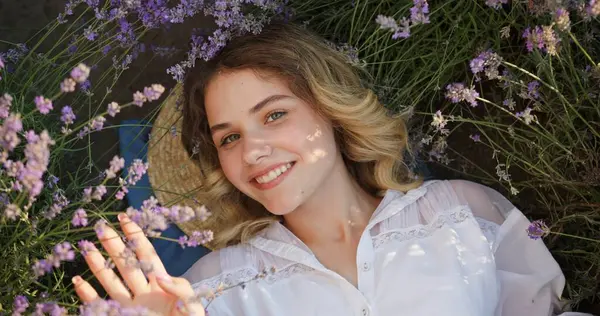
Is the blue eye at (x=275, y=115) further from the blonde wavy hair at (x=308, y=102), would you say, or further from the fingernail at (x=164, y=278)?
the fingernail at (x=164, y=278)

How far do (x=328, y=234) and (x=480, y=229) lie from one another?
17.4 inches

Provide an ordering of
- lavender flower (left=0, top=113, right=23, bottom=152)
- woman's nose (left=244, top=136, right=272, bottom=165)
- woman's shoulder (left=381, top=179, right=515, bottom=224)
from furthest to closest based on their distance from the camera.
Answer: woman's shoulder (left=381, top=179, right=515, bottom=224)
woman's nose (left=244, top=136, right=272, bottom=165)
lavender flower (left=0, top=113, right=23, bottom=152)

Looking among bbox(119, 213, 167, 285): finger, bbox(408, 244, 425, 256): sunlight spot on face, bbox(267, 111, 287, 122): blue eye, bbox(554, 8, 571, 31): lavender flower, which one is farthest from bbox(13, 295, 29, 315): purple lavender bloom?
bbox(554, 8, 571, 31): lavender flower

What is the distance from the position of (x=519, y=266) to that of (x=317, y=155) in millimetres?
707

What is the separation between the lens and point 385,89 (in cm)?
226

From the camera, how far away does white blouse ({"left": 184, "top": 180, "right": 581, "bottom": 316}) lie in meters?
2.01

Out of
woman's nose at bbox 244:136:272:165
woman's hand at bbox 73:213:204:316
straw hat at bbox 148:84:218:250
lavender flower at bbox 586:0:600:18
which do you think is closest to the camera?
lavender flower at bbox 586:0:600:18

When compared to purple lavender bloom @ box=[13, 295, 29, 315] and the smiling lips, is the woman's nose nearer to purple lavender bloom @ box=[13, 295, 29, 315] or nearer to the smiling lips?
the smiling lips

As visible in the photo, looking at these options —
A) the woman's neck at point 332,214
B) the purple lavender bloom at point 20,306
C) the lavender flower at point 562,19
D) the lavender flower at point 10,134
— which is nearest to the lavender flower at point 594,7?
the lavender flower at point 562,19

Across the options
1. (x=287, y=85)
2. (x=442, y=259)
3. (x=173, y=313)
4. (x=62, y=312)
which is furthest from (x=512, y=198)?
(x=62, y=312)

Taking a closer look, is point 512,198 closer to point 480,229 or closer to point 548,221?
point 548,221

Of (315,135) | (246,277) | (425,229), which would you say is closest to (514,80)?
(425,229)

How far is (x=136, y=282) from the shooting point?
64.3 inches

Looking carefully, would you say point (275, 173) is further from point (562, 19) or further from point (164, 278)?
point (562, 19)
